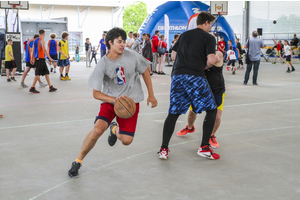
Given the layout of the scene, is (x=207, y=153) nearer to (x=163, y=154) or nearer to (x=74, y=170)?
(x=163, y=154)

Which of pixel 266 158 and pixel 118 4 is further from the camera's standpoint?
pixel 118 4

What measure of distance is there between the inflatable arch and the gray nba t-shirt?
1995 cm

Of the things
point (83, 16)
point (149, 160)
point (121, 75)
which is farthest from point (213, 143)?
point (83, 16)

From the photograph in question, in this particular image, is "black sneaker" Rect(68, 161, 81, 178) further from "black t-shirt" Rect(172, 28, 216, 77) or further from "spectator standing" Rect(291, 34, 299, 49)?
"spectator standing" Rect(291, 34, 299, 49)

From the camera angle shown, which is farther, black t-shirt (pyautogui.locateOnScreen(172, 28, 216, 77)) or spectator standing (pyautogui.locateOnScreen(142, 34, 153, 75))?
spectator standing (pyautogui.locateOnScreen(142, 34, 153, 75))

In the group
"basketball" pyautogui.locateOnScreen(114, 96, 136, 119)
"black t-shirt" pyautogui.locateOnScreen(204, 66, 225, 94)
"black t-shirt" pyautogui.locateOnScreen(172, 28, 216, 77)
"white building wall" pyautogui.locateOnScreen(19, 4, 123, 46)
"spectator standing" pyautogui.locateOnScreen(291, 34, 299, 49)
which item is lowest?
"basketball" pyautogui.locateOnScreen(114, 96, 136, 119)

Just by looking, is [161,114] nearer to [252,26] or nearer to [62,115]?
[62,115]

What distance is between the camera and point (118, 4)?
143 ft

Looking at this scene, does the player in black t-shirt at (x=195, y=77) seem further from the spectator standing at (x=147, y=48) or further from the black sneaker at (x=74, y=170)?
the spectator standing at (x=147, y=48)

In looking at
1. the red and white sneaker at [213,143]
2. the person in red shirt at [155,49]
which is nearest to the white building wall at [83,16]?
the person in red shirt at [155,49]

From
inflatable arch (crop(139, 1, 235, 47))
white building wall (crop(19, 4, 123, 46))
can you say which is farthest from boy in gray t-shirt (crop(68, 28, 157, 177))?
white building wall (crop(19, 4, 123, 46))

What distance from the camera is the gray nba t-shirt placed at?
3518 mm

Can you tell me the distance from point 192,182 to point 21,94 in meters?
7.63

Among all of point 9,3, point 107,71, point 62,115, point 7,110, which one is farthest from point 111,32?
point 9,3
